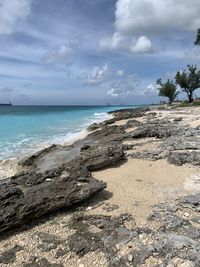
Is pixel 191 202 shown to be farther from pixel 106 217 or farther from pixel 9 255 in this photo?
pixel 9 255

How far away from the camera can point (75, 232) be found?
20.8ft

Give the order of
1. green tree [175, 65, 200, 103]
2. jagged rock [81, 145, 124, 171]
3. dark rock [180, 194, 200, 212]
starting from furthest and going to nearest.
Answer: green tree [175, 65, 200, 103] < jagged rock [81, 145, 124, 171] < dark rock [180, 194, 200, 212]

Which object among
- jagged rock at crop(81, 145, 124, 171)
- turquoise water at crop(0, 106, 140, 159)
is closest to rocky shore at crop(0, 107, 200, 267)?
jagged rock at crop(81, 145, 124, 171)

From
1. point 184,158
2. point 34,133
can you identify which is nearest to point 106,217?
point 184,158

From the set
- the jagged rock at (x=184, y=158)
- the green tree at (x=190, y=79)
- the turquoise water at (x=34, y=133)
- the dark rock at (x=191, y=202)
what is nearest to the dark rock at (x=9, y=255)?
the dark rock at (x=191, y=202)

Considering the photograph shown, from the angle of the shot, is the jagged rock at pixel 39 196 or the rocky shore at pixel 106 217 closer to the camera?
the rocky shore at pixel 106 217

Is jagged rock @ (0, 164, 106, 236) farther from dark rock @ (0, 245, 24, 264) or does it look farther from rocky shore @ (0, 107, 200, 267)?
dark rock @ (0, 245, 24, 264)

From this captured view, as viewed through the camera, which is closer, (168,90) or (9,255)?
(9,255)

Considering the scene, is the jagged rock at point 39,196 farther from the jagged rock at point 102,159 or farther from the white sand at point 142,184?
the jagged rock at point 102,159

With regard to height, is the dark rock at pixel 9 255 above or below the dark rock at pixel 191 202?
below

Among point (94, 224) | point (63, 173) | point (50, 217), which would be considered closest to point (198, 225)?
point (94, 224)

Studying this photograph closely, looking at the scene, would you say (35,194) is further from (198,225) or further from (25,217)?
(198,225)

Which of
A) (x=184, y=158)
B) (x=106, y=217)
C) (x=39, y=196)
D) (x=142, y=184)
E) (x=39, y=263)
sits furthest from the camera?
(x=184, y=158)

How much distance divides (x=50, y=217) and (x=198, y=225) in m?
3.24
